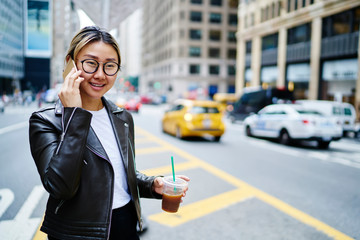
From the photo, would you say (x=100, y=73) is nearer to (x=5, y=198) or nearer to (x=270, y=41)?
(x=5, y=198)

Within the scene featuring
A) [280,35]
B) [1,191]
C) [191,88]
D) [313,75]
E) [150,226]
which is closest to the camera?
[1,191]

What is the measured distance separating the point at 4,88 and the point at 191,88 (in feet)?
160

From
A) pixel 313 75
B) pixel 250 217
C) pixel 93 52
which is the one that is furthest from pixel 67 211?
pixel 313 75

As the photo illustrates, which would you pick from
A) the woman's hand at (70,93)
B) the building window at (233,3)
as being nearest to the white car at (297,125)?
the woman's hand at (70,93)

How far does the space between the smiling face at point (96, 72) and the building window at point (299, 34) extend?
26.1 m

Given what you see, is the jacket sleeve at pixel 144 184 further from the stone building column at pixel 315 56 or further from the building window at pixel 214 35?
the building window at pixel 214 35

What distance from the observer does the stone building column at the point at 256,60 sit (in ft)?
103

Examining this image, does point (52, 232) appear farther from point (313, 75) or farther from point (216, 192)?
point (313, 75)

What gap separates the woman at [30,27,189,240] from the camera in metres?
1.28

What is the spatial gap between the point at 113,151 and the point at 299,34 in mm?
27370

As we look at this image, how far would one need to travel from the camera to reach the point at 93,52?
147 centimetres

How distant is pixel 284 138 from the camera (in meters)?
10.8

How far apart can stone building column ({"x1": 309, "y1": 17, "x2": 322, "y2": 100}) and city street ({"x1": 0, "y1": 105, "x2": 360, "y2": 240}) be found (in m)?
17.6

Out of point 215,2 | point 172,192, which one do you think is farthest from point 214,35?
point 172,192
